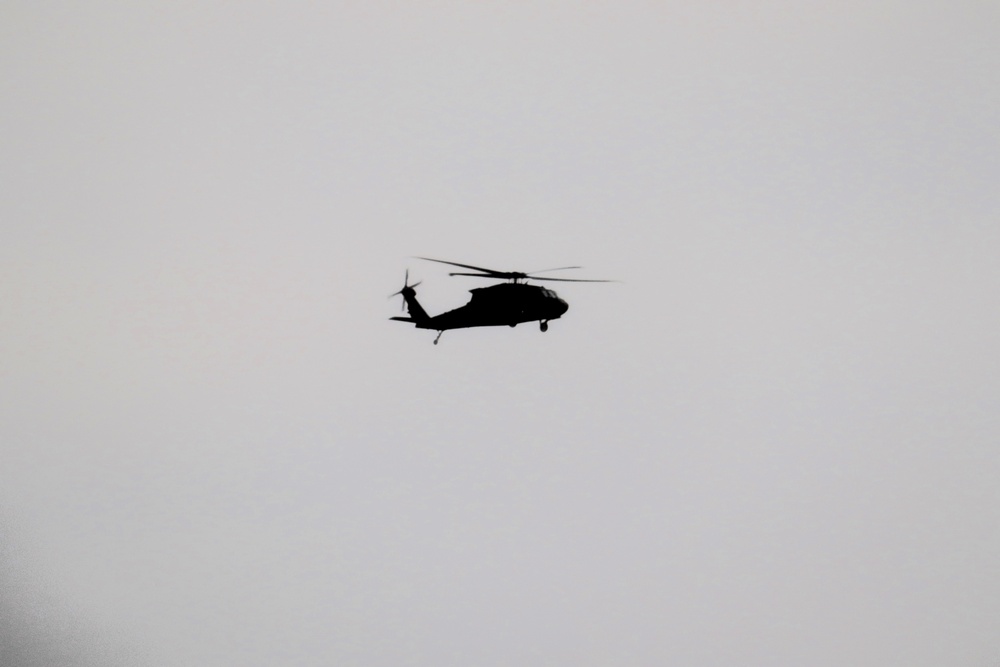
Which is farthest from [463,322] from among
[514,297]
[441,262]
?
[441,262]

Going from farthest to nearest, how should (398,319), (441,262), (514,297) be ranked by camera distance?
1. (398,319)
2. (514,297)
3. (441,262)

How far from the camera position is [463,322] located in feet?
177

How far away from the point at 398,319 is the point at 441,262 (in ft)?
43.7

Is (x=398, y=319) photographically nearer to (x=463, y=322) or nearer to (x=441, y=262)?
(x=463, y=322)

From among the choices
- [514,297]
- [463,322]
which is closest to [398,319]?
[463,322]

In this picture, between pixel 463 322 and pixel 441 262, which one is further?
pixel 463 322

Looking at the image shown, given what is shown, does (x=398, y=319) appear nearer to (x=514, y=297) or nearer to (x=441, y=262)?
(x=514, y=297)

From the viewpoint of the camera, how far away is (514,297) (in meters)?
51.1

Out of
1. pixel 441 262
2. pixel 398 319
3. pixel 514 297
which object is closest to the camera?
pixel 441 262

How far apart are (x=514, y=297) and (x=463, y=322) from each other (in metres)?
4.45

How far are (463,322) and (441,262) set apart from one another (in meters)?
9.63

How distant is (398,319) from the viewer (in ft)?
188

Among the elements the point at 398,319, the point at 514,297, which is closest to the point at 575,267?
the point at 514,297

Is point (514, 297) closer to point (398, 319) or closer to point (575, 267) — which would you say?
point (575, 267)
